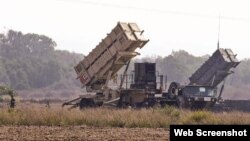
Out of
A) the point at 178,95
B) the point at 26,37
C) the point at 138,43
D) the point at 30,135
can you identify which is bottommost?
the point at 30,135

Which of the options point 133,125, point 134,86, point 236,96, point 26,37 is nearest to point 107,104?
point 134,86

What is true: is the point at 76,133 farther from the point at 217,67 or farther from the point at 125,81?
the point at 217,67

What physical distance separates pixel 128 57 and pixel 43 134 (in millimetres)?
15283

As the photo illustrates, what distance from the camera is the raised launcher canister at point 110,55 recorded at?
33.4m

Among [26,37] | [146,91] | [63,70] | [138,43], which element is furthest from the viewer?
[26,37]

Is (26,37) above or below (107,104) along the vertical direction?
above

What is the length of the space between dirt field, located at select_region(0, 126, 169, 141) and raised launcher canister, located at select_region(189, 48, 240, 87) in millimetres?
16880

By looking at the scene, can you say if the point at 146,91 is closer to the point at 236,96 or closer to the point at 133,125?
the point at 133,125

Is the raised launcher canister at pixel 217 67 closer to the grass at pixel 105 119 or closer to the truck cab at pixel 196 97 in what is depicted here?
the truck cab at pixel 196 97

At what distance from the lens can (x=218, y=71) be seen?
3897cm

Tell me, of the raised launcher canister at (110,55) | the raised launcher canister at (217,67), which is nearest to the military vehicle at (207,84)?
the raised launcher canister at (217,67)

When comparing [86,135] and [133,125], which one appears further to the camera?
[133,125]

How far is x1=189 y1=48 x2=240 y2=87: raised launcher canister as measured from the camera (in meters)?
38.7

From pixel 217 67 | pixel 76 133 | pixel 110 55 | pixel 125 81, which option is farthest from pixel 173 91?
pixel 76 133
